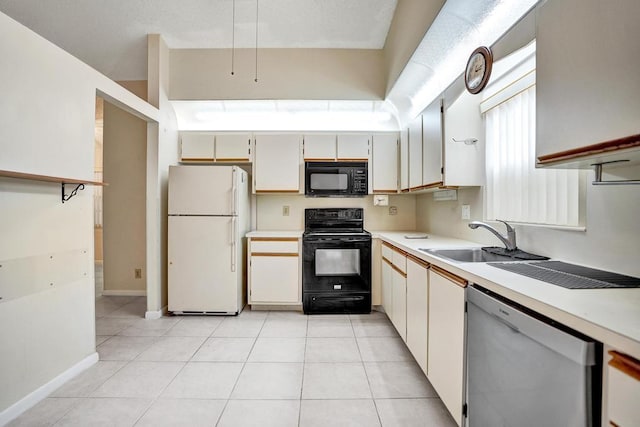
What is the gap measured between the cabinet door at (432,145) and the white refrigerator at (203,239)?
74.9 inches

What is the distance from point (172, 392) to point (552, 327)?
2052mm

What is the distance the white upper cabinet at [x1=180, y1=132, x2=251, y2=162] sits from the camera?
343 centimetres

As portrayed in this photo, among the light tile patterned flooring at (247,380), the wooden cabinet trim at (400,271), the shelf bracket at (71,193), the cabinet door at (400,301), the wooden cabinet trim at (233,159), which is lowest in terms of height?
the light tile patterned flooring at (247,380)

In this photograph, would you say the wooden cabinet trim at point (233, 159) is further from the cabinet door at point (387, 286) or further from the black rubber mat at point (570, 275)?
the black rubber mat at point (570, 275)

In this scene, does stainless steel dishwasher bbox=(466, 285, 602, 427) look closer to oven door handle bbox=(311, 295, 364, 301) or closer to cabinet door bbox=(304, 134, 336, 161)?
oven door handle bbox=(311, 295, 364, 301)

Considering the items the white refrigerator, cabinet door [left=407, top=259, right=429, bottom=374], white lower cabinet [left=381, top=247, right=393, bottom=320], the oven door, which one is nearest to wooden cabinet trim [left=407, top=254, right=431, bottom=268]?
cabinet door [left=407, top=259, right=429, bottom=374]

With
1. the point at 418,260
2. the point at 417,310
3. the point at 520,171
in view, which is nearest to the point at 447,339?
the point at 417,310

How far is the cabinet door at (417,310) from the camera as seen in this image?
1809mm

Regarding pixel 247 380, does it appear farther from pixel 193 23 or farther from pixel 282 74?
pixel 193 23

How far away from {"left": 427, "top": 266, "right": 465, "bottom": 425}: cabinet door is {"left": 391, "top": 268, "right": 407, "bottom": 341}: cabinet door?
1.66 ft

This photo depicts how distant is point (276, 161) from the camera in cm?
342

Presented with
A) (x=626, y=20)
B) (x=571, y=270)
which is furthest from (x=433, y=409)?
(x=626, y=20)

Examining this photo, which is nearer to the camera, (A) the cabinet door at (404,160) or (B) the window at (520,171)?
(B) the window at (520,171)

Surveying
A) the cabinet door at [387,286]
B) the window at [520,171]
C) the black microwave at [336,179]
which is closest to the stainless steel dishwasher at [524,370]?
the window at [520,171]
